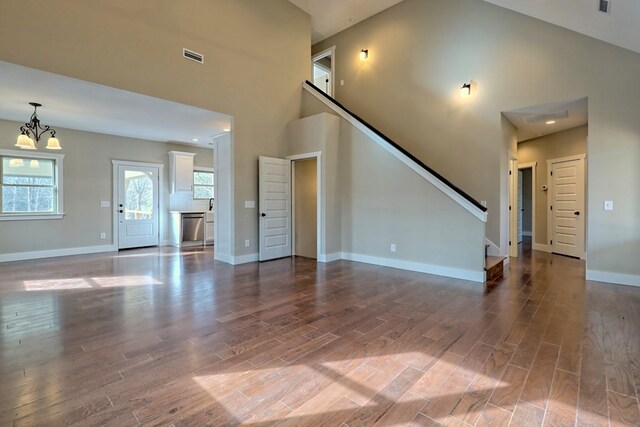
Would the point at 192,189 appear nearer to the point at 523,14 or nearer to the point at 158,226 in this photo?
the point at 158,226

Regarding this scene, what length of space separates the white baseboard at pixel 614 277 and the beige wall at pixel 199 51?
216 inches

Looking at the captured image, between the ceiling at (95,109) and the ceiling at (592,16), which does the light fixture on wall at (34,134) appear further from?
the ceiling at (592,16)

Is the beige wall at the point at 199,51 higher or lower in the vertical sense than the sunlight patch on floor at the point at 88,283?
higher

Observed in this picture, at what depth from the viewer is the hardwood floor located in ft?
5.58

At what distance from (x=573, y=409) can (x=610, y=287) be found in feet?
11.5

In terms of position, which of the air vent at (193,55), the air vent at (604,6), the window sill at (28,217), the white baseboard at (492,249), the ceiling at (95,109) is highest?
the air vent at (193,55)

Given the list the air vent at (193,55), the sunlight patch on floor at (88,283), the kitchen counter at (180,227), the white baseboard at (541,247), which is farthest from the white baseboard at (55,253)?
the white baseboard at (541,247)

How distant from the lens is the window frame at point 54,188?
19.5ft

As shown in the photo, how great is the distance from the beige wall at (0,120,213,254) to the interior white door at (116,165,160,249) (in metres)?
0.22

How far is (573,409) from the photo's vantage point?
1.71m

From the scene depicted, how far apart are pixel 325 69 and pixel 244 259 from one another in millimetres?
6438

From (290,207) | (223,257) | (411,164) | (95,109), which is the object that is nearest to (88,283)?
(223,257)

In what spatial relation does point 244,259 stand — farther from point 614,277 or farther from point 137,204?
point 614,277

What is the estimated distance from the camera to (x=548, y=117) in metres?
5.66
